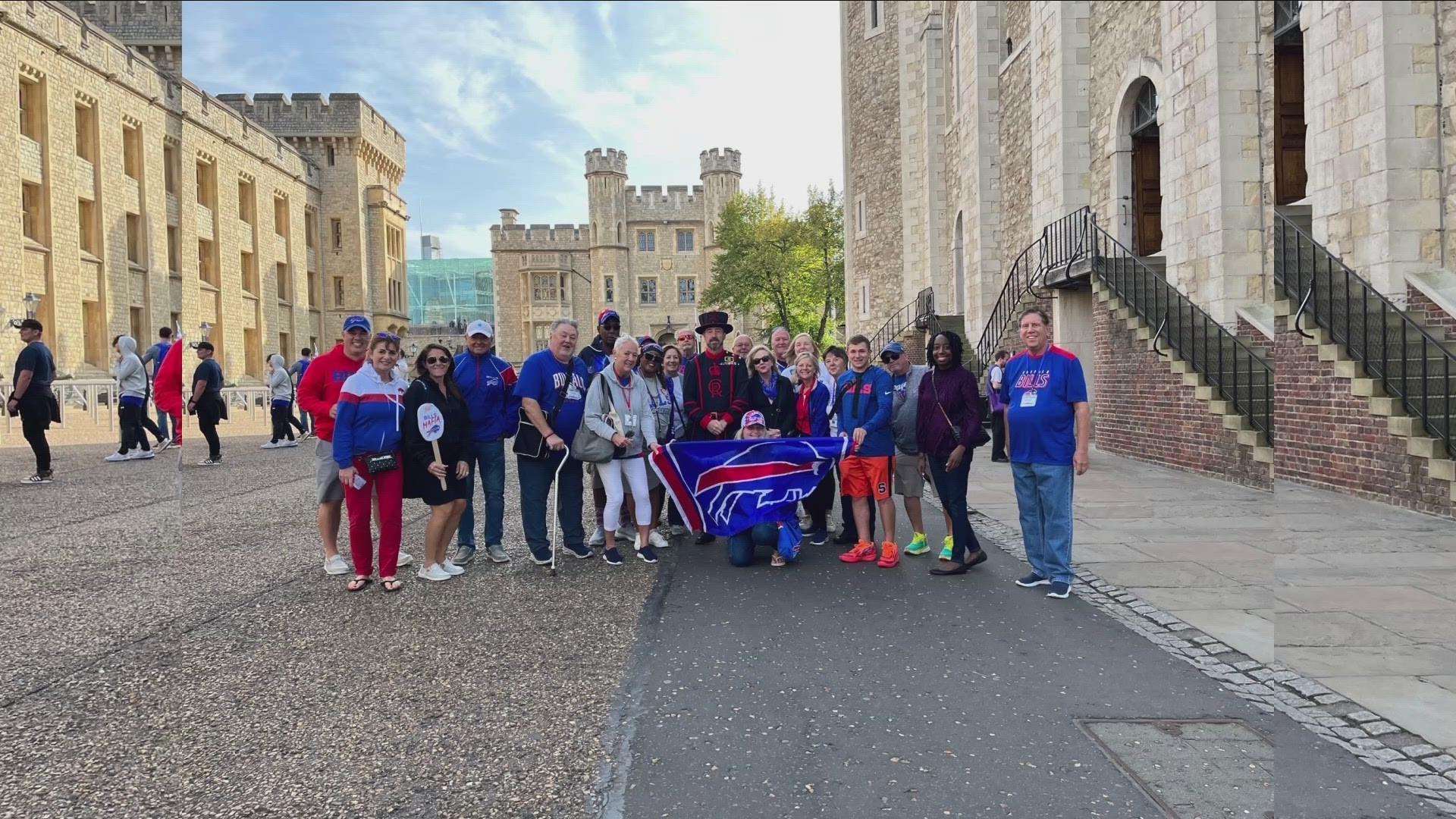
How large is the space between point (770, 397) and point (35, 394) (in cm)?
976

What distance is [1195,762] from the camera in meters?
3.59

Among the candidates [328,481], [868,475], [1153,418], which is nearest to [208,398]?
[328,481]

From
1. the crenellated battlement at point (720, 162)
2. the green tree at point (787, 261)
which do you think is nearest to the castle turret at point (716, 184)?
the crenellated battlement at point (720, 162)

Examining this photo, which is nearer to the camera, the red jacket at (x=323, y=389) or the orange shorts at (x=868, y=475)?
the red jacket at (x=323, y=389)

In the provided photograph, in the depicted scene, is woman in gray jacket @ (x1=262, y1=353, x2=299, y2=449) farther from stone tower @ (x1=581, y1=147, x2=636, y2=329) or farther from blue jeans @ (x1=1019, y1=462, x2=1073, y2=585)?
stone tower @ (x1=581, y1=147, x2=636, y2=329)

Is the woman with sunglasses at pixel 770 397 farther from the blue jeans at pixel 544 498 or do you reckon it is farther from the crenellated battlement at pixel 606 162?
the crenellated battlement at pixel 606 162

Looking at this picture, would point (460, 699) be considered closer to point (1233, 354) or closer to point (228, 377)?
point (1233, 354)

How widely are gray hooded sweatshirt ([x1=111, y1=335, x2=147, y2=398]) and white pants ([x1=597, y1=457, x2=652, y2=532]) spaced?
1087 cm

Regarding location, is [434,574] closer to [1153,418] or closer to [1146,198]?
[1153,418]

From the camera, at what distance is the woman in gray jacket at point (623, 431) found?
292 inches

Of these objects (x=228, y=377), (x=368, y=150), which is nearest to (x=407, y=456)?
(x=228, y=377)

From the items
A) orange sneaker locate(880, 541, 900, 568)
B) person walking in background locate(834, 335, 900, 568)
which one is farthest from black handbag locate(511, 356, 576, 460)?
orange sneaker locate(880, 541, 900, 568)

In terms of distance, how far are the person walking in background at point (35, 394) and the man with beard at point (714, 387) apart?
8687 millimetres

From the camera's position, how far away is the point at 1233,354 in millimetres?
12055
